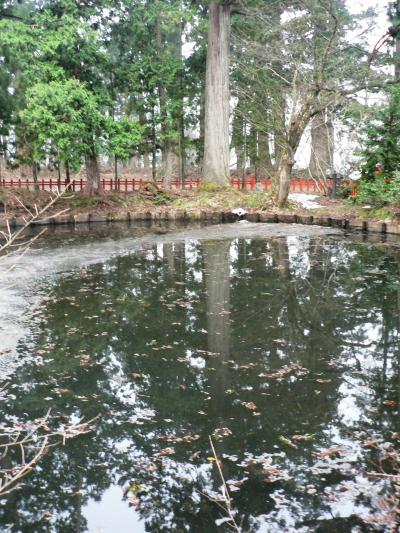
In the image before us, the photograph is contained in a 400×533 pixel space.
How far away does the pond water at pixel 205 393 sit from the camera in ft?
11.9

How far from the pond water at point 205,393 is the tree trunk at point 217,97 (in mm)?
9703

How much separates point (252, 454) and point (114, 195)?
1581cm

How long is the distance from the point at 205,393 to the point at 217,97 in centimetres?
1582

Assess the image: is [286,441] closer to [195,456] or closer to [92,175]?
[195,456]

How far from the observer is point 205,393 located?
525cm

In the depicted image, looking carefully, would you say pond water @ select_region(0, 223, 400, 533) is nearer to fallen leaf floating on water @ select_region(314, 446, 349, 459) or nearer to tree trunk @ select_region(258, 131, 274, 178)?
fallen leaf floating on water @ select_region(314, 446, 349, 459)

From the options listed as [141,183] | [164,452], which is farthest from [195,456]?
[141,183]

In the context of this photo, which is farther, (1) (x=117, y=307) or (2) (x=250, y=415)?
(1) (x=117, y=307)

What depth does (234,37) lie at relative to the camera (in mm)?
21234

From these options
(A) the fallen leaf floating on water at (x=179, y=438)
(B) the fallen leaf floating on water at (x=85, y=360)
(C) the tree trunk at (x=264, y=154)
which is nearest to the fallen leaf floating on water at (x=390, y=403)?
(A) the fallen leaf floating on water at (x=179, y=438)

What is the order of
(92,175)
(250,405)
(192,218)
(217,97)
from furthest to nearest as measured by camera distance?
(217,97) → (92,175) → (192,218) → (250,405)

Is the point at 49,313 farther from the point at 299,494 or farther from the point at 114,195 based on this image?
the point at 114,195

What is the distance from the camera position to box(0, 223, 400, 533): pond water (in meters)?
3.64

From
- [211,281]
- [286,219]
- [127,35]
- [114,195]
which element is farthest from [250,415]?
[127,35]
